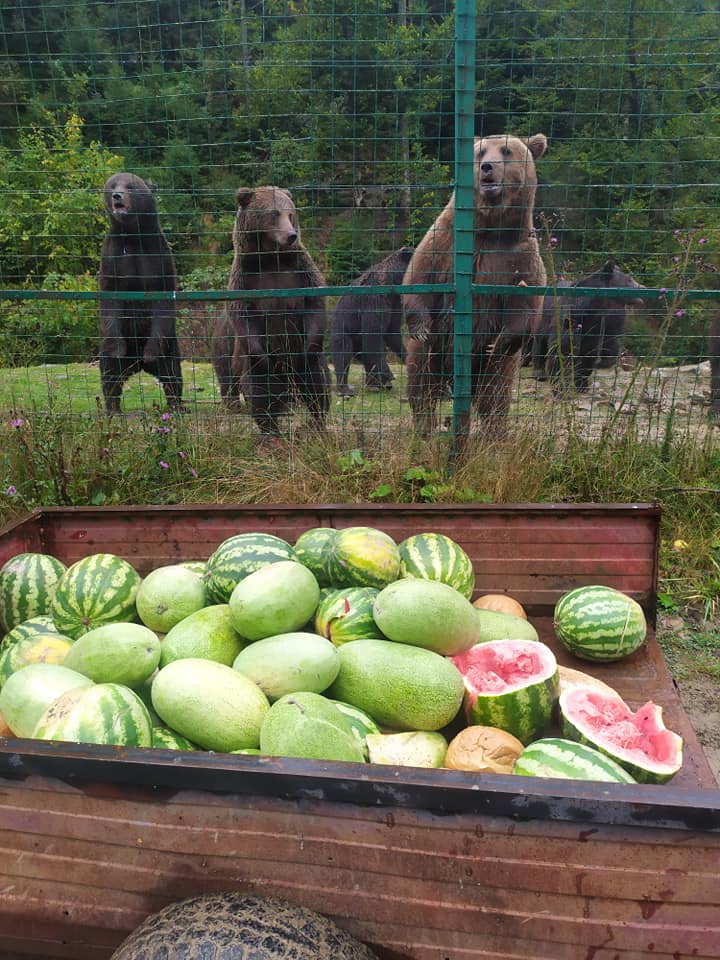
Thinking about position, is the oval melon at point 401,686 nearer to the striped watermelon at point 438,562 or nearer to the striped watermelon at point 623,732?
the striped watermelon at point 623,732

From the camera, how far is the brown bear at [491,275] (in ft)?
19.9

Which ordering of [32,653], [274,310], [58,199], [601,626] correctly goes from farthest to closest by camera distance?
[58,199] < [274,310] < [601,626] < [32,653]

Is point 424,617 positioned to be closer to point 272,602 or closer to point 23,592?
point 272,602

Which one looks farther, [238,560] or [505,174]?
[505,174]

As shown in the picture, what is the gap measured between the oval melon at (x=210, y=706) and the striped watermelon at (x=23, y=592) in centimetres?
100

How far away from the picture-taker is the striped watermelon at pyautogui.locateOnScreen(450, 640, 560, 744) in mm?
2070

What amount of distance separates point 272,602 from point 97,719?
0.62 m

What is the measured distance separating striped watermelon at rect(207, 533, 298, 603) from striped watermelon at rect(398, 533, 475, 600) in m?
0.45

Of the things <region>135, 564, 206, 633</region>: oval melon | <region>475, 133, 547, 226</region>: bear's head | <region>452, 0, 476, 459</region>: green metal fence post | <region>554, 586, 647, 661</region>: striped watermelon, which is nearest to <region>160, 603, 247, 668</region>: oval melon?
<region>135, 564, 206, 633</region>: oval melon

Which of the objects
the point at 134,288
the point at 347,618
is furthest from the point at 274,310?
the point at 347,618

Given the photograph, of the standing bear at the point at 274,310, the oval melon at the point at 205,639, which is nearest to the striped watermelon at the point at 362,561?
the oval melon at the point at 205,639

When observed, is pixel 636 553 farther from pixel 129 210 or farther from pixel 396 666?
pixel 129 210

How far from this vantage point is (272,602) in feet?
7.38

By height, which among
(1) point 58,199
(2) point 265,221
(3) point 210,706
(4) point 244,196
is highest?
(1) point 58,199
